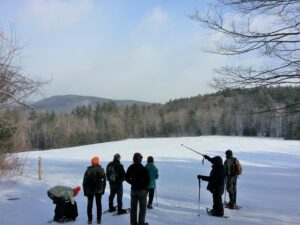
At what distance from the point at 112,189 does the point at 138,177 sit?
7.80 feet

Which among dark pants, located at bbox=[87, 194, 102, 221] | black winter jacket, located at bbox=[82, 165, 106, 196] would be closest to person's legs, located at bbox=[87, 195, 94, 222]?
dark pants, located at bbox=[87, 194, 102, 221]

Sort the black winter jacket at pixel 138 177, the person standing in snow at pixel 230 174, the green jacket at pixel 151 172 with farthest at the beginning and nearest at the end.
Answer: the person standing in snow at pixel 230 174 < the green jacket at pixel 151 172 < the black winter jacket at pixel 138 177

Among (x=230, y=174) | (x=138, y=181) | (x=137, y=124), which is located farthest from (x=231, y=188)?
(x=137, y=124)

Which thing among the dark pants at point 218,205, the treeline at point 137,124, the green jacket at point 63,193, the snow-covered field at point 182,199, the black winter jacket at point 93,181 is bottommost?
the snow-covered field at point 182,199

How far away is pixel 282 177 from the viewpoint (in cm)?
2381

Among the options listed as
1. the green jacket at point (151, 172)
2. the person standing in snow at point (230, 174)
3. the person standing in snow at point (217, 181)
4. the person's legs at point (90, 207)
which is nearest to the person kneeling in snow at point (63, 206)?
the person's legs at point (90, 207)

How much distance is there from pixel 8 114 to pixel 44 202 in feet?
11.1

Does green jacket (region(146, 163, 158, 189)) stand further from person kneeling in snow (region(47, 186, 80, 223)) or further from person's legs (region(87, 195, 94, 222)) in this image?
person kneeling in snow (region(47, 186, 80, 223))

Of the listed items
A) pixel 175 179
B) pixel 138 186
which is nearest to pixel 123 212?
pixel 138 186

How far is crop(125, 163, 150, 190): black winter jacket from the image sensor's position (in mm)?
9719

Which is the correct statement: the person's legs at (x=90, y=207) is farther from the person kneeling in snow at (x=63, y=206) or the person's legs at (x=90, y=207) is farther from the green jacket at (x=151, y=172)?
the green jacket at (x=151, y=172)

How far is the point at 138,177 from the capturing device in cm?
973

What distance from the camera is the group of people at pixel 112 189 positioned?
32.1 feet

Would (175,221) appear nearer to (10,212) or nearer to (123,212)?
(123,212)
